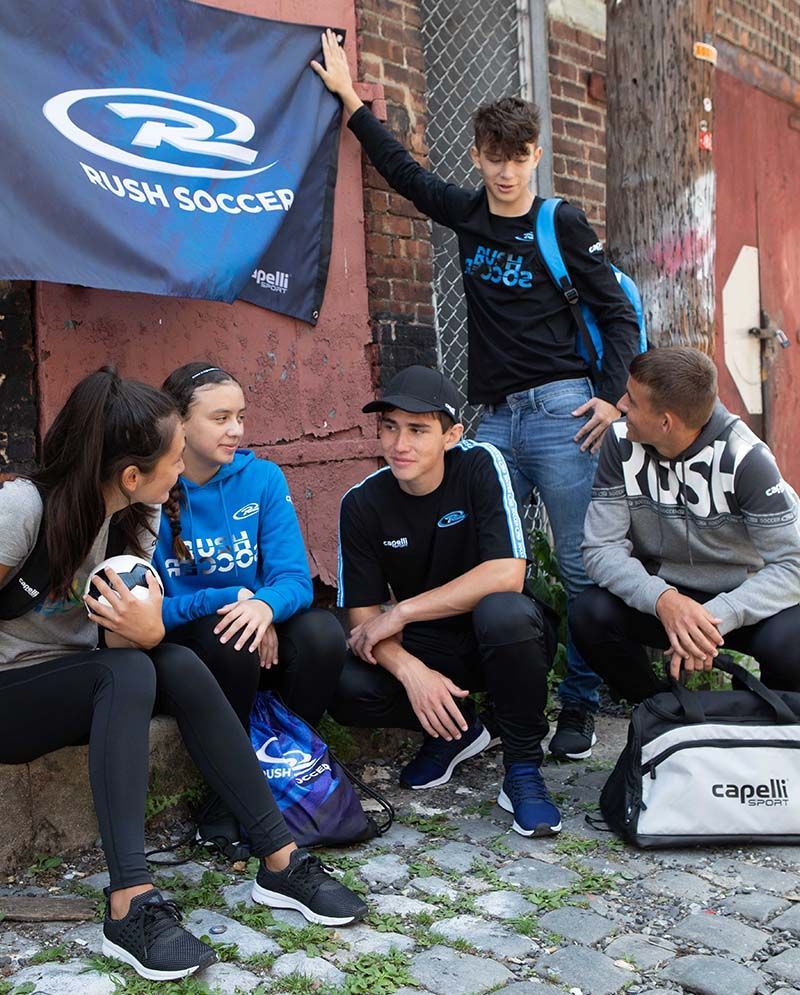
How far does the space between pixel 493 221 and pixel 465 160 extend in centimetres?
146

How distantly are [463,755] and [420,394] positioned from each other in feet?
4.18

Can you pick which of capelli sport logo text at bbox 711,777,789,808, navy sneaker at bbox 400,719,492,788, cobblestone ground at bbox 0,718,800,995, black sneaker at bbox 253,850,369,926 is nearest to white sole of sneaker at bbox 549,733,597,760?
navy sneaker at bbox 400,719,492,788

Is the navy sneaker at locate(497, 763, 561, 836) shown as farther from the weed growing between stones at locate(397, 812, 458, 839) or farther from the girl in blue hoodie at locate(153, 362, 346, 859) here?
the girl in blue hoodie at locate(153, 362, 346, 859)

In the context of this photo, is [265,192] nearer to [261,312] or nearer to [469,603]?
[261,312]

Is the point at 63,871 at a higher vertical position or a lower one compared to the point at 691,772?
lower

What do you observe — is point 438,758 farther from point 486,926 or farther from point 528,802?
point 486,926

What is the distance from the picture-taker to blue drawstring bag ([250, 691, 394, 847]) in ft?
10.4

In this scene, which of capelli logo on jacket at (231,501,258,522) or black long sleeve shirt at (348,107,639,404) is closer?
capelli logo on jacket at (231,501,258,522)

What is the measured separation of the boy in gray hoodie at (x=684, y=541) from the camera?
3.42 metres

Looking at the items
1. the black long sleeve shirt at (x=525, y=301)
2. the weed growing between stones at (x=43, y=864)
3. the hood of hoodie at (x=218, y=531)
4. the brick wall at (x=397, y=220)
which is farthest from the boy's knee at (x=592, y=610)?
the weed growing between stones at (x=43, y=864)

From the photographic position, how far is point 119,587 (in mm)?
2779

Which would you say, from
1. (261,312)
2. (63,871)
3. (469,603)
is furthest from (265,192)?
(63,871)

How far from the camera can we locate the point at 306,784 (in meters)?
3.18

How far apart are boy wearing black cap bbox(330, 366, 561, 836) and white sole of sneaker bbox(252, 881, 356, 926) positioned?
2.66 feet
